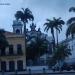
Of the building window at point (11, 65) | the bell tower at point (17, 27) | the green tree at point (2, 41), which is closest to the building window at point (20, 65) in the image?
the building window at point (11, 65)

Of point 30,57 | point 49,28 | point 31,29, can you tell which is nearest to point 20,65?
point 30,57

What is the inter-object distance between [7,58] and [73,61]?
14.0 metres

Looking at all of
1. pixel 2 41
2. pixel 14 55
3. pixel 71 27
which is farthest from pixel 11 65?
pixel 71 27

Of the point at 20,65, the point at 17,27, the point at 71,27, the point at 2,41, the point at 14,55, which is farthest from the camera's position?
the point at 17,27

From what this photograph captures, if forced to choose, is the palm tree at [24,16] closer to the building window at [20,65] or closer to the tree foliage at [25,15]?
the tree foliage at [25,15]

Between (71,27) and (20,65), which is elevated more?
(71,27)

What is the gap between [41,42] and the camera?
286 feet

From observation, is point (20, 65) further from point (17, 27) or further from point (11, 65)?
point (17, 27)

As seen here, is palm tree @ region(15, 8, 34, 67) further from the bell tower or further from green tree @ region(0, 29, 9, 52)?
green tree @ region(0, 29, 9, 52)

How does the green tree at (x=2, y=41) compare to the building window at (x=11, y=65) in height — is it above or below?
above

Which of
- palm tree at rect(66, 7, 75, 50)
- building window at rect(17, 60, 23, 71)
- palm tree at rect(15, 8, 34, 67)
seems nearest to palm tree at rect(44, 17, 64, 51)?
palm tree at rect(15, 8, 34, 67)

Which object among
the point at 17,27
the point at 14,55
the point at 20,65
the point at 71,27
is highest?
the point at 17,27

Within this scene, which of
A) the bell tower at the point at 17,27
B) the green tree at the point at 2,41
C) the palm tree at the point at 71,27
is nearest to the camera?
the palm tree at the point at 71,27

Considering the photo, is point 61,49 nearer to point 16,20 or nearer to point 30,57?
point 30,57
